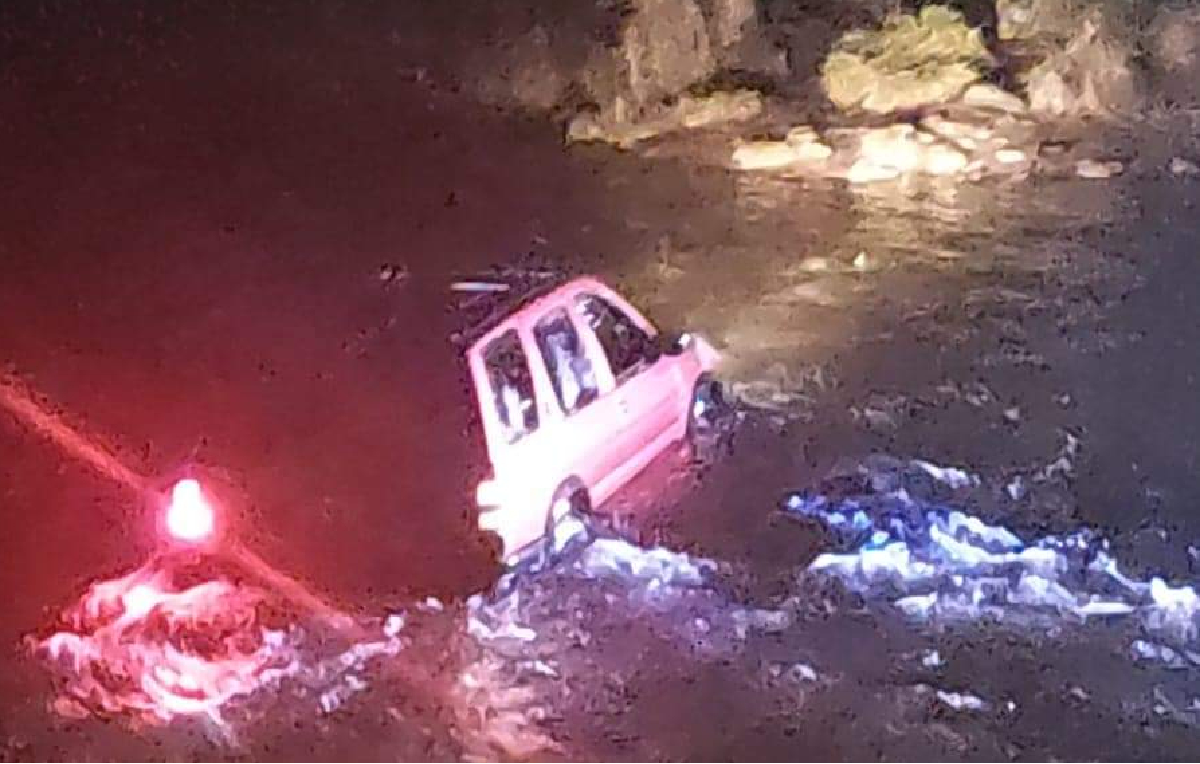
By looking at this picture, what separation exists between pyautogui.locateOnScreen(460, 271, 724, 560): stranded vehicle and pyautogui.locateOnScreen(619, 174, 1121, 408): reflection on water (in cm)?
4

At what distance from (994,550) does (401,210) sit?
65 cm

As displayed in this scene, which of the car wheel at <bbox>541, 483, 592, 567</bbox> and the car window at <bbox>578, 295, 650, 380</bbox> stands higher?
the car window at <bbox>578, 295, 650, 380</bbox>

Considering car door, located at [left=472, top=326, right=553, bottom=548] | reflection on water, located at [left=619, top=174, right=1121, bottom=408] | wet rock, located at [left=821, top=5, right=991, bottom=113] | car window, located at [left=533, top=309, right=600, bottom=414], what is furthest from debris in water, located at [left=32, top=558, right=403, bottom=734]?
wet rock, located at [left=821, top=5, right=991, bottom=113]

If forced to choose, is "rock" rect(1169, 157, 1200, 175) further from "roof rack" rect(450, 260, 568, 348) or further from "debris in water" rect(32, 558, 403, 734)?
"debris in water" rect(32, 558, 403, 734)

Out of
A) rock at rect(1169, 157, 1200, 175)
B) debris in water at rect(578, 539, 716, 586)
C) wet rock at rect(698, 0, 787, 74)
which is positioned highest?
wet rock at rect(698, 0, 787, 74)

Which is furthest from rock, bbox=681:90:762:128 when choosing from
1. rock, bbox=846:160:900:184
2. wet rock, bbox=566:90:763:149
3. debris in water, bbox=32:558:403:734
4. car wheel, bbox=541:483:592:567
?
debris in water, bbox=32:558:403:734

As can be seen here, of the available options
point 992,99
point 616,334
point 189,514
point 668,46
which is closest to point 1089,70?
point 992,99

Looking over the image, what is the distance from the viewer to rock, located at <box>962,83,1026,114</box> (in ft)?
6.06

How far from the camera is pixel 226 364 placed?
1.85 m

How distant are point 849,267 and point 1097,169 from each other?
25 cm

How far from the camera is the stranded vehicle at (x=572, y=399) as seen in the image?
1.82 meters

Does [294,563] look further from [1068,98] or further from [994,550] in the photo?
[1068,98]

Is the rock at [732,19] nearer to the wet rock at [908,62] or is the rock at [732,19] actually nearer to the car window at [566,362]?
the wet rock at [908,62]

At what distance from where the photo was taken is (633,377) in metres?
1.84
